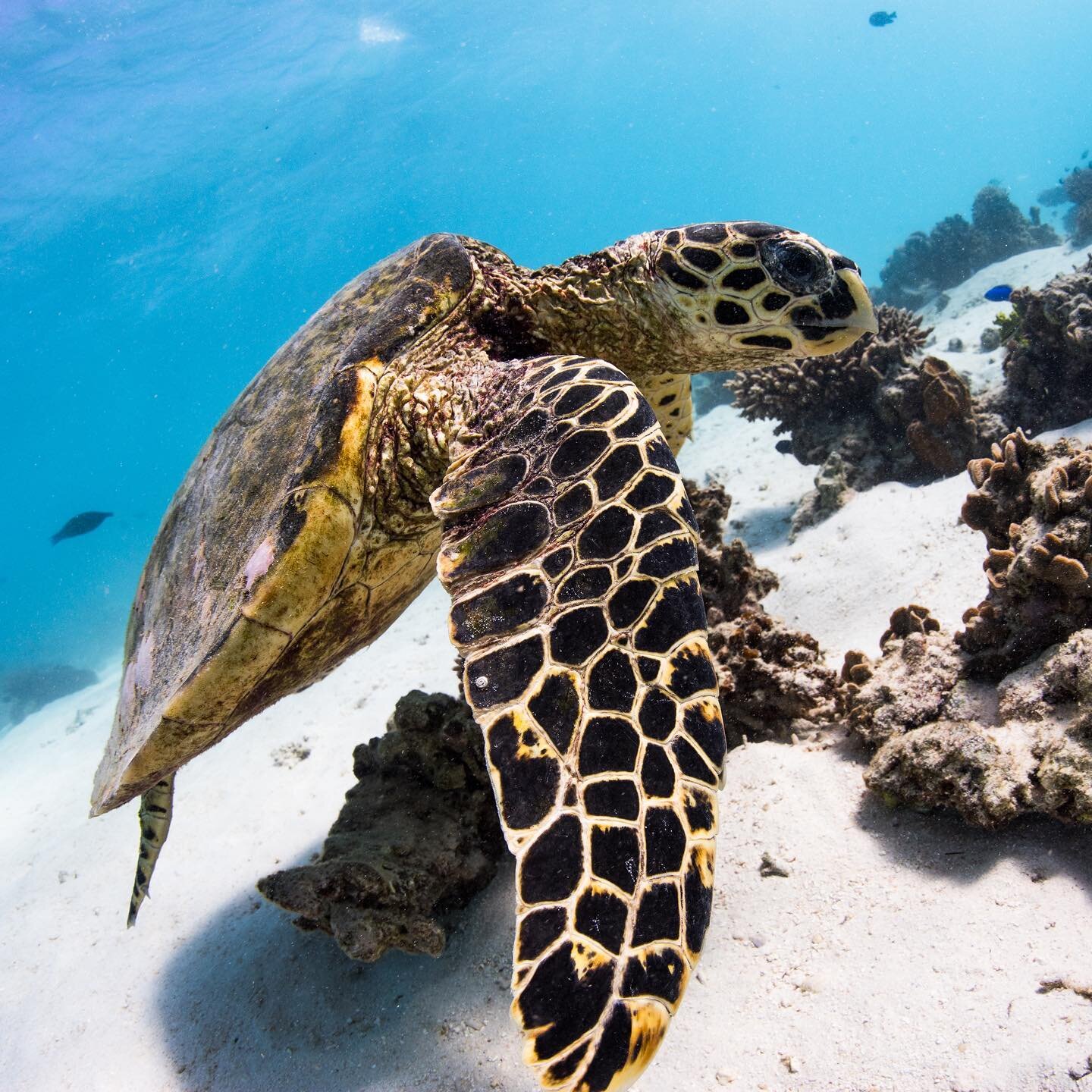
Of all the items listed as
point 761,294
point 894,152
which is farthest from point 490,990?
point 894,152

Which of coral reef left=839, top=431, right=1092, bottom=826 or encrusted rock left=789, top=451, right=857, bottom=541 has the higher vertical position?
encrusted rock left=789, top=451, right=857, bottom=541

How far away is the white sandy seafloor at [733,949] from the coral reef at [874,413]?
1.44 feet

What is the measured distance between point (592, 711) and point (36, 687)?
26.3 m

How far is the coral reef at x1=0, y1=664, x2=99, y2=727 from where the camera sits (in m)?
19.9

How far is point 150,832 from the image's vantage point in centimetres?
366

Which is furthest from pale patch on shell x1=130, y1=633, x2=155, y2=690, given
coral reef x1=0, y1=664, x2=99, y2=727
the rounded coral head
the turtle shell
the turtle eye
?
coral reef x1=0, y1=664, x2=99, y2=727

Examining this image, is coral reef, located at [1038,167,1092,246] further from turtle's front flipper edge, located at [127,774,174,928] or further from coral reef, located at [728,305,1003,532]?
turtle's front flipper edge, located at [127,774,174,928]

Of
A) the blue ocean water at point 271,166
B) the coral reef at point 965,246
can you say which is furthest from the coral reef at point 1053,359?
the blue ocean water at point 271,166

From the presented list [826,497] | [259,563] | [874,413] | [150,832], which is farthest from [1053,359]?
[150,832]

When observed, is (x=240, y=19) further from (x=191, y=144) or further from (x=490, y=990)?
(x=490, y=990)

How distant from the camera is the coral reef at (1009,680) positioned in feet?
6.34

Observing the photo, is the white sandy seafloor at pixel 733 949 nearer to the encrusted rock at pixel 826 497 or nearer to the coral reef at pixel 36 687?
the encrusted rock at pixel 826 497

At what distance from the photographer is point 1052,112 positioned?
147 metres

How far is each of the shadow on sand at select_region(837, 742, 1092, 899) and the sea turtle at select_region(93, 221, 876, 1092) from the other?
1140 mm
